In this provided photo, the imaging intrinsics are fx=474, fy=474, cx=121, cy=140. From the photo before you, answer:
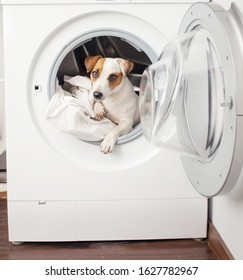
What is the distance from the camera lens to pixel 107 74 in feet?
4.72

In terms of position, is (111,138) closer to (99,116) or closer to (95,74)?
(99,116)

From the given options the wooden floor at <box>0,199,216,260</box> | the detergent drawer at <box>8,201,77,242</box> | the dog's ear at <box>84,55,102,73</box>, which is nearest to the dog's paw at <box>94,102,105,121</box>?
the dog's ear at <box>84,55,102,73</box>

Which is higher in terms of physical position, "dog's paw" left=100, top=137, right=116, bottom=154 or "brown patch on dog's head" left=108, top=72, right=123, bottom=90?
"brown patch on dog's head" left=108, top=72, right=123, bottom=90

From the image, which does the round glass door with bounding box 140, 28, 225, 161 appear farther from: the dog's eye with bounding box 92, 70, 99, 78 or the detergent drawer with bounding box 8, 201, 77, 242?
the detergent drawer with bounding box 8, 201, 77, 242

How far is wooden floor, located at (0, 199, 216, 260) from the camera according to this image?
1.44 meters

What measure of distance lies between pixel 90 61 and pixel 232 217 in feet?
2.06

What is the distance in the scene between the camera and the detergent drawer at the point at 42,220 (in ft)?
4.88

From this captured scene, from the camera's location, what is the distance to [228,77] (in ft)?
3.01

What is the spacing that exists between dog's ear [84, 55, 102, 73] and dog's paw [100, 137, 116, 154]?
0.24 metres

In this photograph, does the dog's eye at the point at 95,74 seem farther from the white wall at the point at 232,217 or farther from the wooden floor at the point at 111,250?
the wooden floor at the point at 111,250

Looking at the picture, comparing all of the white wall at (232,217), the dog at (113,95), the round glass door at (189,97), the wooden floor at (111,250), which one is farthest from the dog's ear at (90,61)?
the wooden floor at (111,250)

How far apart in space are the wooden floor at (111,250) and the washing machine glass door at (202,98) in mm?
336

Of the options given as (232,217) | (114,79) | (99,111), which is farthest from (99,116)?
(232,217)

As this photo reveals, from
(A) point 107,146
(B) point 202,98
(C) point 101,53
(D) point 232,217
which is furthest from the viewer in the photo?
(C) point 101,53
